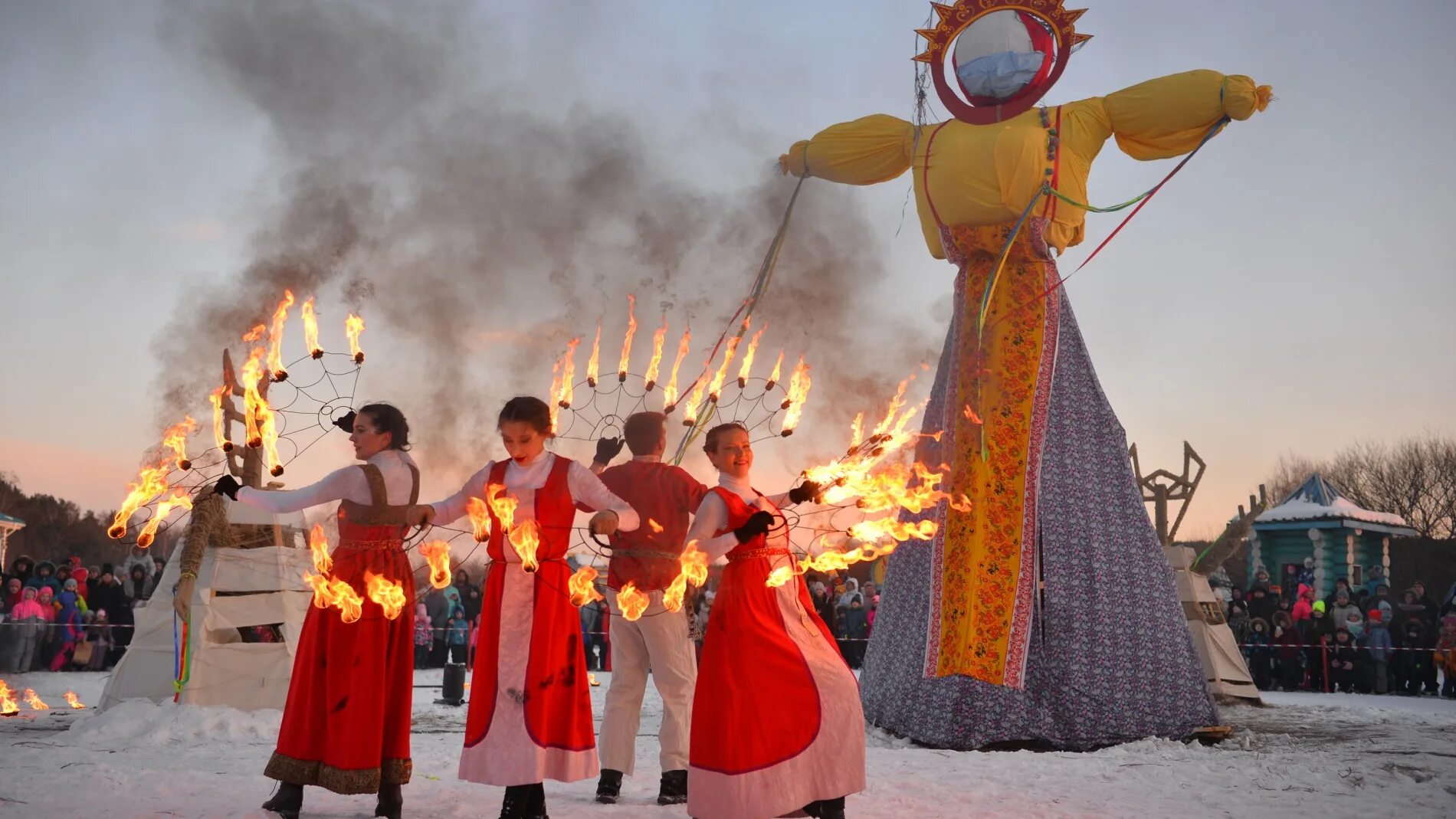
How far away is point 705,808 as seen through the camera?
434 cm

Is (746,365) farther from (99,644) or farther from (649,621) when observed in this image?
(99,644)

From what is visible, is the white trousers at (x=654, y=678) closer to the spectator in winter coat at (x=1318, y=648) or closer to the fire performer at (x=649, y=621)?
the fire performer at (x=649, y=621)


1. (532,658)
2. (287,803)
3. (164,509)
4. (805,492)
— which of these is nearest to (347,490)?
(164,509)

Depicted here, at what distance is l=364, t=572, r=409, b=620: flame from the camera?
4789mm

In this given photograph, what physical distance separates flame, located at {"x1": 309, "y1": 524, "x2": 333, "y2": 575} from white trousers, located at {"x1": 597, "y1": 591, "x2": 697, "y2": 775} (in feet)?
4.67

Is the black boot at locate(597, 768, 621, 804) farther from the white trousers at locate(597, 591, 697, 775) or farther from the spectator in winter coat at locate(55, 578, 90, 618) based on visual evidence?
the spectator in winter coat at locate(55, 578, 90, 618)

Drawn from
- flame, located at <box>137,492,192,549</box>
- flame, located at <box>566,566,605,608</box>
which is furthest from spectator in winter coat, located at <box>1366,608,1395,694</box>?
flame, located at <box>137,492,192,549</box>

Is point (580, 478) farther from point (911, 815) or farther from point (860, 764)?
point (911, 815)

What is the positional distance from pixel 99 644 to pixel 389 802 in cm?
1145

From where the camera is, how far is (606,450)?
6.06m

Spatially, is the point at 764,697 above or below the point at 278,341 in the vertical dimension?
below

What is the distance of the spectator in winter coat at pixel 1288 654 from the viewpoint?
1423cm

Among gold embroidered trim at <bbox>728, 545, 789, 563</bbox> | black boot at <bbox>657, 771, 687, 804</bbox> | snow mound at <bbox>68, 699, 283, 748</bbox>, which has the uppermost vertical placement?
gold embroidered trim at <bbox>728, 545, 789, 563</bbox>

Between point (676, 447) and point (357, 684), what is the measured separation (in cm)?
260
